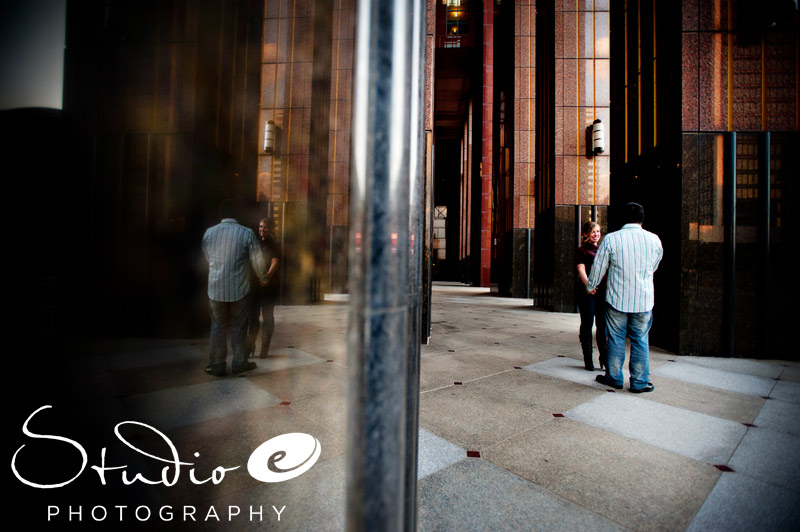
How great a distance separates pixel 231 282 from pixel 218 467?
2.14 meters

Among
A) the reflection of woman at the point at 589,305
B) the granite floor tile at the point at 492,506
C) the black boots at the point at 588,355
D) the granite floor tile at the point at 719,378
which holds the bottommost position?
the granite floor tile at the point at 492,506

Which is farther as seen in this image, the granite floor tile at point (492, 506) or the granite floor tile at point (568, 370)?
the granite floor tile at point (568, 370)

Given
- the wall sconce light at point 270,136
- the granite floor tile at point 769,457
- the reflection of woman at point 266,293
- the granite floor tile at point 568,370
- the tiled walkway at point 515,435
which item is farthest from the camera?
the wall sconce light at point 270,136

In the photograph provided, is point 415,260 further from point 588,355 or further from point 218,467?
point 588,355

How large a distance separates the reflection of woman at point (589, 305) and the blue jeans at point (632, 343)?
1.50 ft

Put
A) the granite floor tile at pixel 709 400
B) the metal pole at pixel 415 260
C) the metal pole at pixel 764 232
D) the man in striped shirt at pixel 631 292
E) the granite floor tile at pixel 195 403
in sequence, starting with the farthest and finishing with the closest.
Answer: the metal pole at pixel 764 232, the man in striped shirt at pixel 631 292, the granite floor tile at pixel 709 400, the granite floor tile at pixel 195 403, the metal pole at pixel 415 260

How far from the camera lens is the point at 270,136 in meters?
7.77

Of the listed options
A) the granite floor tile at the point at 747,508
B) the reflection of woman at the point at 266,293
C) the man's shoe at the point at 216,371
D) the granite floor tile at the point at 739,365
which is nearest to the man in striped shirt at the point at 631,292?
the granite floor tile at the point at 747,508

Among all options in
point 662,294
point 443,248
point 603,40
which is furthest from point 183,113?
point 443,248

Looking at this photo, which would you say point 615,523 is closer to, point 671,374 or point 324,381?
point 324,381

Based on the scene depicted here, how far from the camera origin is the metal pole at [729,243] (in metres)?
5.15

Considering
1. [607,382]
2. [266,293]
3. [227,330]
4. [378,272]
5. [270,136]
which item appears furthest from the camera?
[270,136]

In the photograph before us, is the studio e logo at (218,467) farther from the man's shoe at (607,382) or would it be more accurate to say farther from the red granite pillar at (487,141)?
the red granite pillar at (487,141)

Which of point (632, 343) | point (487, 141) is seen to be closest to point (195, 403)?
point (632, 343)
